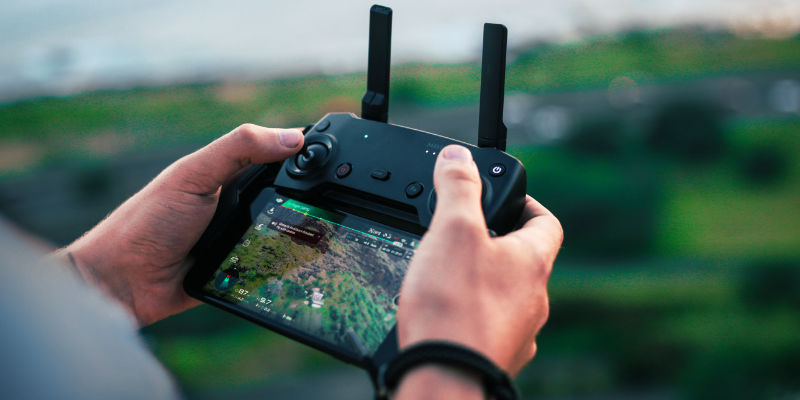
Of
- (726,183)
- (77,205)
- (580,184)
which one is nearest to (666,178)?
(726,183)

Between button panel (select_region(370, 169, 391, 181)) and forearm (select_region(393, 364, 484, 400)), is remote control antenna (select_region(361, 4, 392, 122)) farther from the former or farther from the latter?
forearm (select_region(393, 364, 484, 400))

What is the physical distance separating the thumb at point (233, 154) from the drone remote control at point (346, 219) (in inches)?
1.4

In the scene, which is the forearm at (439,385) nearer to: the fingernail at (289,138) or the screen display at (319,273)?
the screen display at (319,273)

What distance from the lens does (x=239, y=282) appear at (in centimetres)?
167

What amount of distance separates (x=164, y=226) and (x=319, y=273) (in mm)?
545

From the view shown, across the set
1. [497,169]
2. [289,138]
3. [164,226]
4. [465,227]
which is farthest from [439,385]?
[164,226]

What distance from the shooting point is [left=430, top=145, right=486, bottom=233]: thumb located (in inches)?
48.6

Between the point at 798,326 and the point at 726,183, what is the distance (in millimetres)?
A: 7139

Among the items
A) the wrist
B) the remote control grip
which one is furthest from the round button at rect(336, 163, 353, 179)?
the wrist

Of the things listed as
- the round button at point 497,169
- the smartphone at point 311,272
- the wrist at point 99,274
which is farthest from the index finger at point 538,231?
the wrist at point 99,274

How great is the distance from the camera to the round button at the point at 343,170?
5.70 ft

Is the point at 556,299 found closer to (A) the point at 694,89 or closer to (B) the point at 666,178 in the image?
(B) the point at 666,178

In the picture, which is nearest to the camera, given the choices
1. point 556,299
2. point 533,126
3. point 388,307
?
point 388,307

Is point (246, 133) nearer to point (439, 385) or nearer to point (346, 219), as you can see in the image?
point (346, 219)
